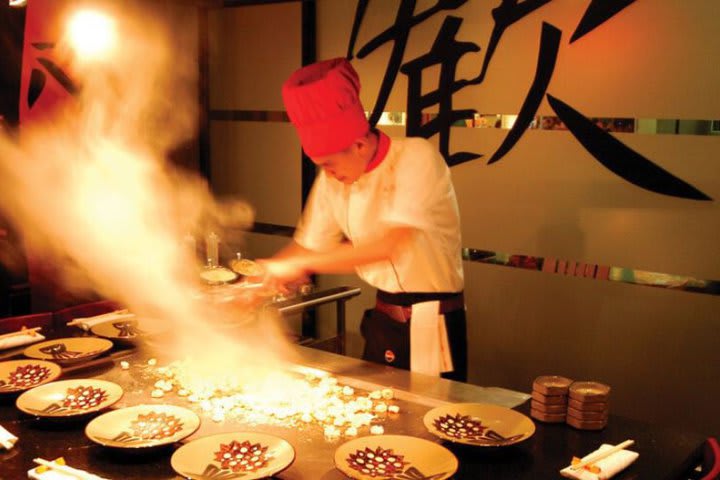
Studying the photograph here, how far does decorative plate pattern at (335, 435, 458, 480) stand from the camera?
6.59ft

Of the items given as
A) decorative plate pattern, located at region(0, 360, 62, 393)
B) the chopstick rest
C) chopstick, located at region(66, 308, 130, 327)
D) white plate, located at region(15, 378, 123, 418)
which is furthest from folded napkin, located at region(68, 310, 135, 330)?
white plate, located at region(15, 378, 123, 418)

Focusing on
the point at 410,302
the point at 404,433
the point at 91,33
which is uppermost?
the point at 91,33

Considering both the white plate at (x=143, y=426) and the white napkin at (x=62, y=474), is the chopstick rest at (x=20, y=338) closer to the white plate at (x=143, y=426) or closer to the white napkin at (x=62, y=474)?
the white plate at (x=143, y=426)

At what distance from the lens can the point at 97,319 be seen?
345 centimetres

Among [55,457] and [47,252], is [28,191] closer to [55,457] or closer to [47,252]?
[47,252]

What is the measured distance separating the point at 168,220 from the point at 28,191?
52.6 inches

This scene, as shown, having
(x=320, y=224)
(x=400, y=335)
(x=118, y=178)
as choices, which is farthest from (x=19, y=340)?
(x=118, y=178)

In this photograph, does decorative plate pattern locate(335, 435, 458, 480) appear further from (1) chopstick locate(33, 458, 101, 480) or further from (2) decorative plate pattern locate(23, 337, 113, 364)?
(2) decorative plate pattern locate(23, 337, 113, 364)

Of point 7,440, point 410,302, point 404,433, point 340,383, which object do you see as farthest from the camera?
point 410,302

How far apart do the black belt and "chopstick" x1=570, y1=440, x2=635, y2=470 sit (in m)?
1.17

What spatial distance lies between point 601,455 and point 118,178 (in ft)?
15.7

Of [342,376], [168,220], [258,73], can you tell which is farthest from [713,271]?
[168,220]

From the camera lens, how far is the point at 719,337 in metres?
3.96

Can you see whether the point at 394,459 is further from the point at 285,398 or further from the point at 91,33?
the point at 91,33
